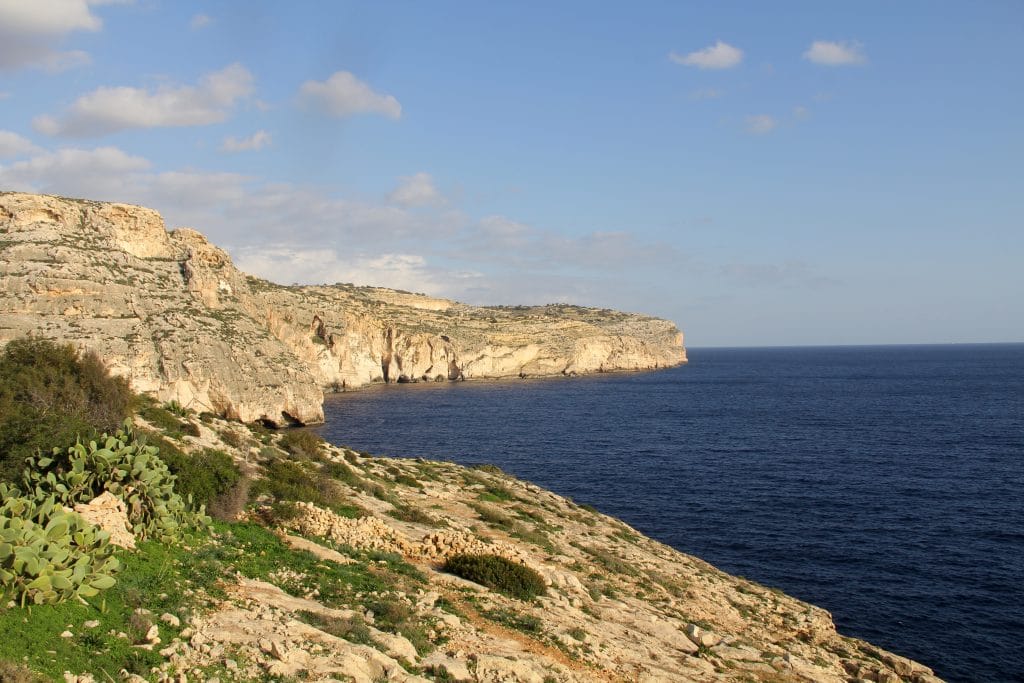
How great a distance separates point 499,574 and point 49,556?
9326 mm

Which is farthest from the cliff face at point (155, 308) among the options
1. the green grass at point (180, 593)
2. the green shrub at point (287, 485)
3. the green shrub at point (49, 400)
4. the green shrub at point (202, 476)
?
the green grass at point (180, 593)

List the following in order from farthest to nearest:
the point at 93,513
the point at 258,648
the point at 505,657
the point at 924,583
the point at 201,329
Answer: the point at 201,329
the point at 924,583
the point at 93,513
the point at 505,657
the point at 258,648

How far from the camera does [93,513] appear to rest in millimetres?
12289

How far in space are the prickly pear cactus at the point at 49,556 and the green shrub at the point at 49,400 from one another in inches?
145

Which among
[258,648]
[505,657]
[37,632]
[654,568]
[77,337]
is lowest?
[654,568]

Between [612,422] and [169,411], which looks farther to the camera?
[612,422]

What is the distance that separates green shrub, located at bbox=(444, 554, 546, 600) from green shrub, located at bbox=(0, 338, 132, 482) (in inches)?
364

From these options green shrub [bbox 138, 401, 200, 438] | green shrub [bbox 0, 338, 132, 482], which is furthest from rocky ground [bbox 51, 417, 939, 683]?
green shrub [bbox 0, 338, 132, 482]

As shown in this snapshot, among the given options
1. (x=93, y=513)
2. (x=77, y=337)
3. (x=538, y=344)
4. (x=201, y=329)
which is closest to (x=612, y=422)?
(x=201, y=329)

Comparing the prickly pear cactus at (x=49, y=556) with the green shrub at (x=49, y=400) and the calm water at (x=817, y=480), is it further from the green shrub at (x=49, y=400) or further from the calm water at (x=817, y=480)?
the calm water at (x=817, y=480)

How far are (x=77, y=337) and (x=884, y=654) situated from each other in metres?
51.3

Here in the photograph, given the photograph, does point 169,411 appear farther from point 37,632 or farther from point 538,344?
point 538,344

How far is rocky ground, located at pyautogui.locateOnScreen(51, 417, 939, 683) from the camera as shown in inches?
399

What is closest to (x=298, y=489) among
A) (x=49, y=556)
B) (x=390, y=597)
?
(x=390, y=597)
